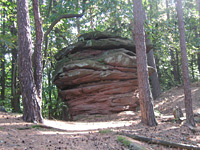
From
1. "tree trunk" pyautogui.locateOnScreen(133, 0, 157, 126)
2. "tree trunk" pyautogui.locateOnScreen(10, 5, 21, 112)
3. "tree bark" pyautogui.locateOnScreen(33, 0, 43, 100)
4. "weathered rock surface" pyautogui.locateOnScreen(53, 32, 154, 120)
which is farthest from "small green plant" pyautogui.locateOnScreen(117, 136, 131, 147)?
"tree trunk" pyautogui.locateOnScreen(10, 5, 21, 112)

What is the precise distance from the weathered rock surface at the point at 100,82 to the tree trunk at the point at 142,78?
168 inches

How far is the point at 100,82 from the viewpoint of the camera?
13.6 metres

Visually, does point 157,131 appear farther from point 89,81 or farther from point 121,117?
point 89,81

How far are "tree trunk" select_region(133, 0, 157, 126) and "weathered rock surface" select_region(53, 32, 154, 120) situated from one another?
14.0 feet

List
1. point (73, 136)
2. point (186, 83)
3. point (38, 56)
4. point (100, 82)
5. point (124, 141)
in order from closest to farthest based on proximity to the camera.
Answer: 1. point (124, 141)
2. point (73, 136)
3. point (38, 56)
4. point (186, 83)
5. point (100, 82)

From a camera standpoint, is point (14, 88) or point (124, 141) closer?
point (124, 141)

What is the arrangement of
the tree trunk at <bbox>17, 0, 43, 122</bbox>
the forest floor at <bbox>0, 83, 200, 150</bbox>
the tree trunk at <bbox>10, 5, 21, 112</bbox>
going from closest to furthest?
1. the forest floor at <bbox>0, 83, 200, 150</bbox>
2. the tree trunk at <bbox>17, 0, 43, 122</bbox>
3. the tree trunk at <bbox>10, 5, 21, 112</bbox>

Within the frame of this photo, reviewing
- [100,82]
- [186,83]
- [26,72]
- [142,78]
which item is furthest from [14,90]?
[186,83]

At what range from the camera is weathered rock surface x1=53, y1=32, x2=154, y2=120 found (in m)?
13.3

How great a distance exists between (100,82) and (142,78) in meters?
5.08

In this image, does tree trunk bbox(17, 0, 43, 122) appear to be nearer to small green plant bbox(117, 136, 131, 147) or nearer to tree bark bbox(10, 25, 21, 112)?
small green plant bbox(117, 136, 131, 147)

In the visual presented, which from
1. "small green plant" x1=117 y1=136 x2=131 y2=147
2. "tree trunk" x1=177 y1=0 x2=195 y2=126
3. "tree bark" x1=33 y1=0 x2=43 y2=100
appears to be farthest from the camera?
"tree trunk" x1=177 y1=0 x2=195 y2=126

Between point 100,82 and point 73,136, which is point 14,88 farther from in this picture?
point 73,136

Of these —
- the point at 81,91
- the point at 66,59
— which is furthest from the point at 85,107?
the point at 66,59
